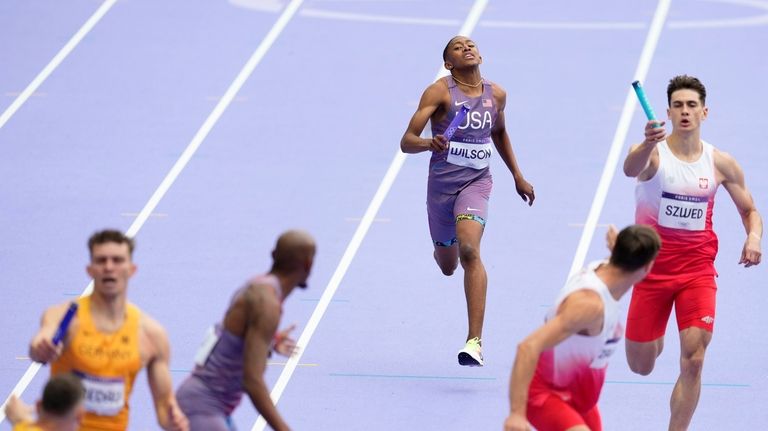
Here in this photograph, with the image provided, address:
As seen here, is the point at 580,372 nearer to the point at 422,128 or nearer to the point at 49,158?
the point at 422,128

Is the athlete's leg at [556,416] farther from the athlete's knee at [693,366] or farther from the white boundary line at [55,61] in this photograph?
the white boundary line at [55,61]

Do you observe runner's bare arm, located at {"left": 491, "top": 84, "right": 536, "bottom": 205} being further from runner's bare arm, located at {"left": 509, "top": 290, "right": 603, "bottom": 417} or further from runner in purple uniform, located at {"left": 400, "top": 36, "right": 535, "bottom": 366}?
runner's bare arm, located at {"left": 509, "top": 290, "right": 603, "bottom": 417}

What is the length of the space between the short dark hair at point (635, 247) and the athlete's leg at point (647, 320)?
184 centimetres

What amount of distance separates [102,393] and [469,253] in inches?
138

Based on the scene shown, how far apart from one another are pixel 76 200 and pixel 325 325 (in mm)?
3168

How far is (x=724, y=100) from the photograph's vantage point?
14617 mm

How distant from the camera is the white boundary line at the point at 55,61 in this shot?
14234mm

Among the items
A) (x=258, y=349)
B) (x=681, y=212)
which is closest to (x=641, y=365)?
(x=681, y=212)

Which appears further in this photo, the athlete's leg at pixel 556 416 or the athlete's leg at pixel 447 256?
the athlete's leg at pixel 447 256

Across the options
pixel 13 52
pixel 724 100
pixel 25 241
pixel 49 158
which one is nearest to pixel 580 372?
pixel 25 241

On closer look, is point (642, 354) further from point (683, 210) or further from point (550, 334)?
point (550, 334)

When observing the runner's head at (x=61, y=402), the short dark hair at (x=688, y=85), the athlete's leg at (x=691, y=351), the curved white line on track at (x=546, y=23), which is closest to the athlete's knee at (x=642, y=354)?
the athlete's leg at (x=691, y=351)

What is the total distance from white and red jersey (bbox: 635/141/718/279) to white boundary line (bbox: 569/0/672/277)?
9.01 feet

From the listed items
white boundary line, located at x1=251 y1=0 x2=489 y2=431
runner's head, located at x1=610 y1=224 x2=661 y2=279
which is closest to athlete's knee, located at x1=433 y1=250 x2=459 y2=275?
white boundary line, located at x1=251 y1=0 x2=489 y2=431
